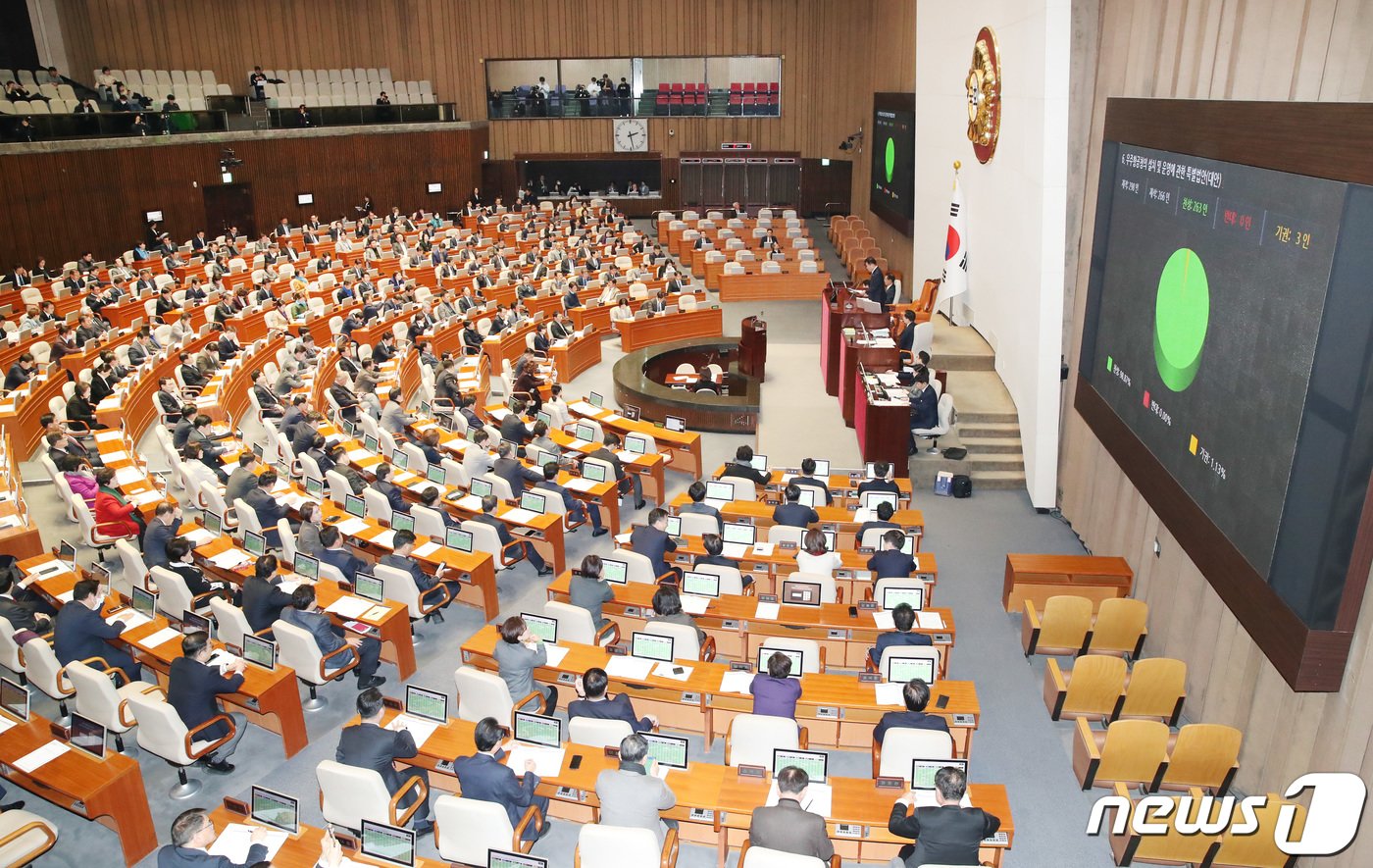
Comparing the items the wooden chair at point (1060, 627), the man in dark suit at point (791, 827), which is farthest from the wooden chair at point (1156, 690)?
the man in dark suit at point (791, 827)

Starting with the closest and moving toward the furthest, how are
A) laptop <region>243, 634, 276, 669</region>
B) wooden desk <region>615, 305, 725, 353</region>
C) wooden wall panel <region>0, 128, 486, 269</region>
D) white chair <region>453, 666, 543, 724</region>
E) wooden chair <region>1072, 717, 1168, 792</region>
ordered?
wooden chair <region>1072, 717, 1168, 792</region> → white chair <region>453, 666, 543, 724</region> → laptop <region>243, 634, 276, 669</region> → wooden desk <region>615, 305, 725, 353</region> → wooden wall panel <region>0, 128, 486, 269</region>

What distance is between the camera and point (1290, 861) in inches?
251

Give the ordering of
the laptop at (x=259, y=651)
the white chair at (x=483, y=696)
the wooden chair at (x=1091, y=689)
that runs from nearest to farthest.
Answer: the white chair at (x=483, y=696) → the wooden chair at (x=1091, y=689) → the laptop at (x=259, y=651)

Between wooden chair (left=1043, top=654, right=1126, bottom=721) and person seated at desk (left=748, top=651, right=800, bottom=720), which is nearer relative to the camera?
person seated at desk (left=748, top=651, right=800, bottom=720)

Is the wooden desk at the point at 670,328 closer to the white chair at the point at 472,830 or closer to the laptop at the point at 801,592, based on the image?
the laptop at the point at 801,592

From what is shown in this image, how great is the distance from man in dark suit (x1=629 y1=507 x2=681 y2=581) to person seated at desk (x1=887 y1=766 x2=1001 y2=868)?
4.35m

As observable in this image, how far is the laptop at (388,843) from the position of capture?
588 cm

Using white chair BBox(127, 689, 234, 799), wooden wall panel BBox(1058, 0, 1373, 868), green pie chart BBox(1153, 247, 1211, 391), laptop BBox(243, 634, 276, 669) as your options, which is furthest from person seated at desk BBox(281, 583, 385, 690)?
green pie chart BBox(1153, 247, 1211, 391)

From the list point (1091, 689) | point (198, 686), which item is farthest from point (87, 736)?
point (1091, 689)

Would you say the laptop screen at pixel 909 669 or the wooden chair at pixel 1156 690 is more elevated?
the laptop screen at pixel 909 669

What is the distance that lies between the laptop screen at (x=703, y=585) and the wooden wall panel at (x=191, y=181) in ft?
68.9

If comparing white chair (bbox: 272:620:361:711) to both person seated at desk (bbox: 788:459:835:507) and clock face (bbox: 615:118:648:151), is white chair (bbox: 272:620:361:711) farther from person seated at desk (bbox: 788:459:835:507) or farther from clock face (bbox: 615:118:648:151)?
clock face (bbox: 615:118:648:151)

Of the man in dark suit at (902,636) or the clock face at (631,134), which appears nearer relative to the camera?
the man in dark suit at (902,636)

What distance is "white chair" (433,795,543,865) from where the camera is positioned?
6.13m
